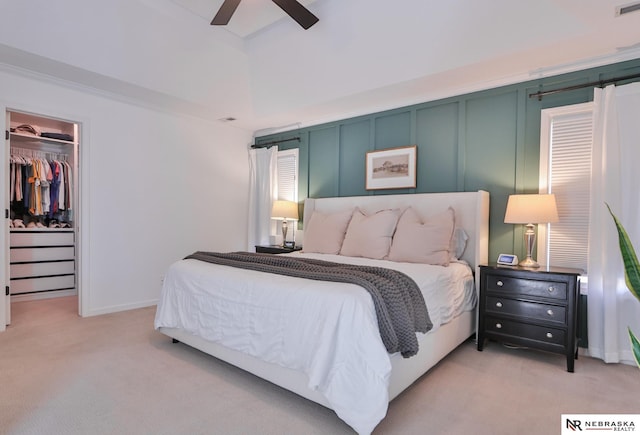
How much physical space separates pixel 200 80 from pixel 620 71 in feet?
13.4

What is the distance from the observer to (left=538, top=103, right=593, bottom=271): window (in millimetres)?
3096

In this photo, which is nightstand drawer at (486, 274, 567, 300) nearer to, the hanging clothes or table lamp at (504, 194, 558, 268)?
table lamp at (504, 194, 558, 268)

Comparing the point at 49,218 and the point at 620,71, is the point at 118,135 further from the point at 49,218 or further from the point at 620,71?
the point at 620,71

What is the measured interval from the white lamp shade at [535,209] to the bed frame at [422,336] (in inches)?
14.7

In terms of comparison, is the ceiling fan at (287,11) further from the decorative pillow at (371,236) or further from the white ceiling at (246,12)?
the decorative pillow at (371,236)

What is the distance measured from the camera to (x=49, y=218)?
522 cm

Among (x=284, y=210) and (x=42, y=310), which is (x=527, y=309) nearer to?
(x=284, y=210)

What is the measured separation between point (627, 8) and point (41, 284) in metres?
6.78

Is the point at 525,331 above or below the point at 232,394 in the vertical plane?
above

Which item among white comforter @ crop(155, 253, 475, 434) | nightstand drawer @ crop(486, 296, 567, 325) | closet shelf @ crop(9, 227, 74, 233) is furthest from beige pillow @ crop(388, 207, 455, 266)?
closet shelf @ crop(9, 227, 74, 233)

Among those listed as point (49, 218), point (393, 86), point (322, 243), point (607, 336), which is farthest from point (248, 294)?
point (49, 218)

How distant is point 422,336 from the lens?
2354mm

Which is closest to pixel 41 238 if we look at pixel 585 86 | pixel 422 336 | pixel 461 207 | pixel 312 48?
pixel 312 48

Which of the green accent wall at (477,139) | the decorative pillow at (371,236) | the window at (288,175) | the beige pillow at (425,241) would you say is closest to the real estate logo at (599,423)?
the beige pillow at (425,241)
